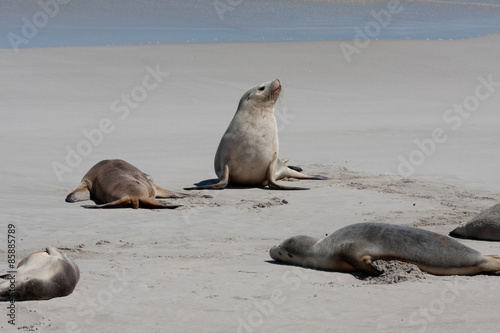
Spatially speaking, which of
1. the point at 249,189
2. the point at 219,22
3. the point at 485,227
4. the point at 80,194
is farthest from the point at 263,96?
the point at 219,22

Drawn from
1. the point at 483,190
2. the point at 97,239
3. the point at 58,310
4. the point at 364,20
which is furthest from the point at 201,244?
the point at 364,20

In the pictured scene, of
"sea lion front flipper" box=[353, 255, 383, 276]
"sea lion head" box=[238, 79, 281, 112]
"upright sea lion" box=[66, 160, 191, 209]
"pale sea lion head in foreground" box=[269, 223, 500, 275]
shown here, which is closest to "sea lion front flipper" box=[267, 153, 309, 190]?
"sea lion head" box=[238, 79, 281, 112]

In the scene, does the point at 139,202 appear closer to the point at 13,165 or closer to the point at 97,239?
the point at 97,239

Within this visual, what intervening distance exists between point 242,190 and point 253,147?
1.78 ft

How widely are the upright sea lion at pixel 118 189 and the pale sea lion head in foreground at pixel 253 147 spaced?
1.14 m

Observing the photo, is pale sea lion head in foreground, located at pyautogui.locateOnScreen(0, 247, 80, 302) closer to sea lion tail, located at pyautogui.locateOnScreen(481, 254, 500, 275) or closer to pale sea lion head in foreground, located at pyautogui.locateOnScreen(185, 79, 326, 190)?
sea lion tail, located at pyautogui.locateOnScreen(481, 254, 500, 275)

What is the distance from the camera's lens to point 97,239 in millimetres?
6277

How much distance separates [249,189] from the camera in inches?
366

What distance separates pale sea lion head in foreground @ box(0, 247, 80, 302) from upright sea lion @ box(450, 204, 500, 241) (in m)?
3.13

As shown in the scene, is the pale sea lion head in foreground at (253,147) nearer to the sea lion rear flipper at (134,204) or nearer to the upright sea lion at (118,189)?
the upright sea lion at (118,189)

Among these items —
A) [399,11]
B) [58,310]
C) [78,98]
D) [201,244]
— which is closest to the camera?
[58,310]

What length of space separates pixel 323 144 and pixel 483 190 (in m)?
3.51

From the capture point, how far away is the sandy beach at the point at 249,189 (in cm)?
433

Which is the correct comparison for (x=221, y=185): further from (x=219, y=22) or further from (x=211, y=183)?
(x=219, y=22)
